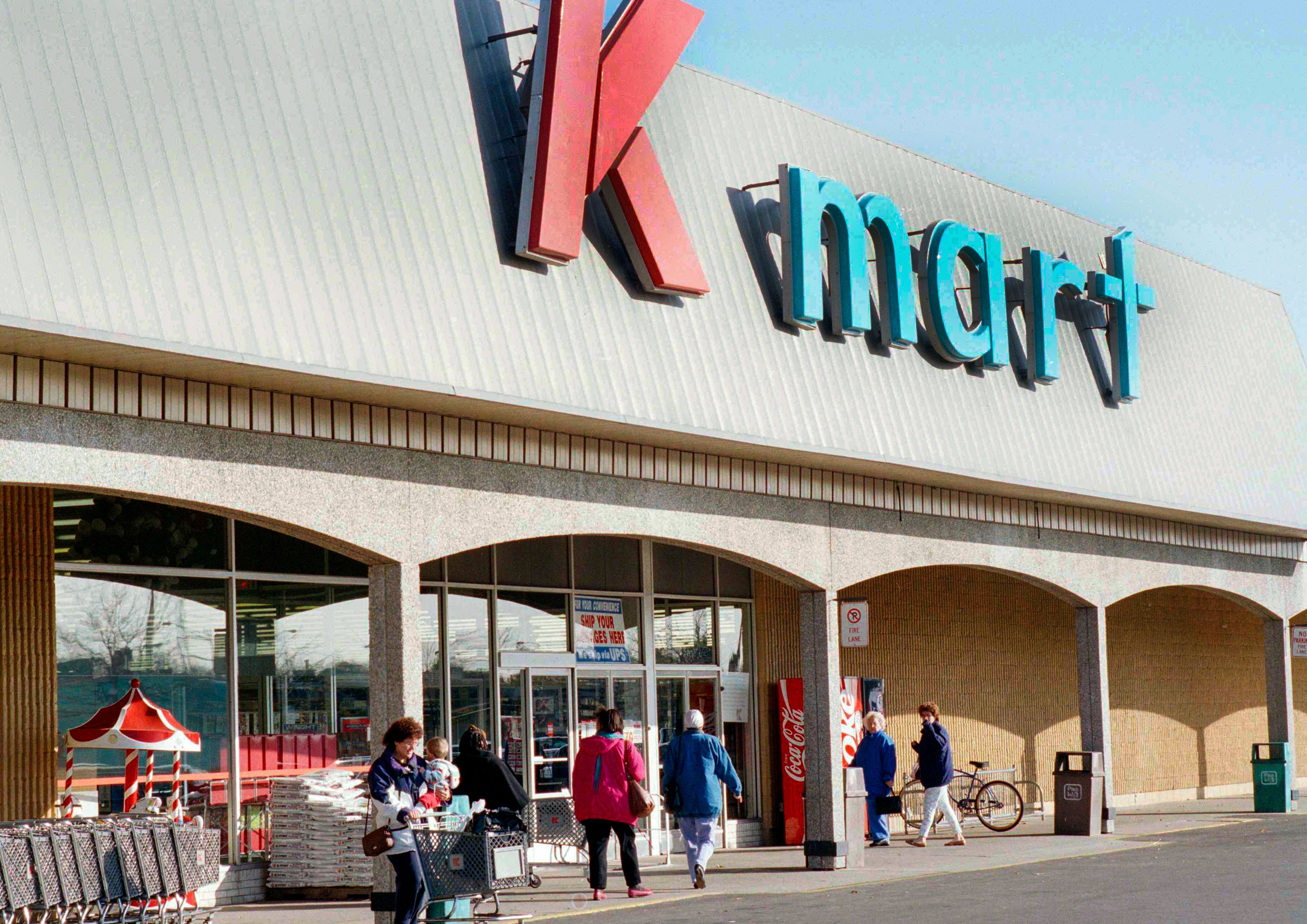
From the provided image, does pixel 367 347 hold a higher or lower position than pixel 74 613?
higher

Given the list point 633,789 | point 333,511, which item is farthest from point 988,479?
point 333,511

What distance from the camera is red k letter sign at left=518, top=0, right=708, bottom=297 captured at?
13891 millimetres

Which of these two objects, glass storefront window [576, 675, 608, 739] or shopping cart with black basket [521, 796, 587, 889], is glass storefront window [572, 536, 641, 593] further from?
shopping cart with black basket [521, 796, 587, 889]

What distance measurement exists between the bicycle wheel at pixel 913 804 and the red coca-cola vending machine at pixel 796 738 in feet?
5.68

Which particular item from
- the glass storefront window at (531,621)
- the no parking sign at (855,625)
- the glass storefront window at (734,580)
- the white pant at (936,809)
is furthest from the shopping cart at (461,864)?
the glass storefront window at (734,580)

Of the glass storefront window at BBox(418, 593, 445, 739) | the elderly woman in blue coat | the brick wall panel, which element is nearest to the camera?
the glass storefront window at BBox(418, 593, 445, 739)

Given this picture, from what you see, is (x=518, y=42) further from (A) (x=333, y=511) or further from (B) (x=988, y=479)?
(B) (x=988, y=479)

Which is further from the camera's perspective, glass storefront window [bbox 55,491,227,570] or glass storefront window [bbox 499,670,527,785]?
glass storefront window [bbox 499,670,527,785]

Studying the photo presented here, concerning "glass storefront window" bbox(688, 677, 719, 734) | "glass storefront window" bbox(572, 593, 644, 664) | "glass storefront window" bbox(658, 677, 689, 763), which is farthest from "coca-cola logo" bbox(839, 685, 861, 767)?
"glass storefront window" bbox(572, 593, 644, 664)

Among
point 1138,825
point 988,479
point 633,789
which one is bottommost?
point 1138,825

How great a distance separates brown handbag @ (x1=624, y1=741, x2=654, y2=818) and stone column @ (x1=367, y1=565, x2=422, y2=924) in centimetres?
300

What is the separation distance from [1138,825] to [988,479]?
6.68 metres

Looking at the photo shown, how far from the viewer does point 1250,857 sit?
17.1 meters

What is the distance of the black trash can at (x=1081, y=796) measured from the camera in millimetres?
20750
